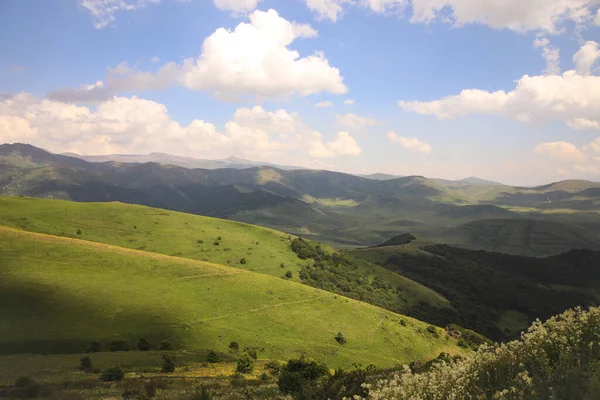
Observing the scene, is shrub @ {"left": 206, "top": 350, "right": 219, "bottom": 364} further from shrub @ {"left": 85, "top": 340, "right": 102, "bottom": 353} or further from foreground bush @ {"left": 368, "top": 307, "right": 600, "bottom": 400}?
foreground bush @ {"left": 368, "top": 307, "right": 600, "bottom": 400}

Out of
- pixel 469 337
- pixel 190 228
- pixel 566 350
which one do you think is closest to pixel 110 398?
pixel 566 350

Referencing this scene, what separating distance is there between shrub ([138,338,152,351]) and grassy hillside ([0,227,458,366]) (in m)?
2.58

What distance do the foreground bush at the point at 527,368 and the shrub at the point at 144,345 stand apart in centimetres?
5676

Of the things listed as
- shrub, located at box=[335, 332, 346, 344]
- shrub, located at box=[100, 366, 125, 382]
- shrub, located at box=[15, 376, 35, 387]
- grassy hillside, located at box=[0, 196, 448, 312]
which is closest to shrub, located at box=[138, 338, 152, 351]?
shrub, located at box=[100, 366, 125, 382]

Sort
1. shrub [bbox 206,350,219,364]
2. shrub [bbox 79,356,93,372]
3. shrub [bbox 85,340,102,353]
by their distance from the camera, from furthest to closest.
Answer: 1. shrub [bbox 85,340,102,353]
2. shrub [bbox 206,350,219,364]
3. shrub [bbox 79,356,93,372]

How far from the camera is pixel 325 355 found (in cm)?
6856

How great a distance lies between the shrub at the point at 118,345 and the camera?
55.1 meters

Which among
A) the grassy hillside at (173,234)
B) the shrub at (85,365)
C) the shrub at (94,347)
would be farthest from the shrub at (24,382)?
the grassy hillside at (173,234)

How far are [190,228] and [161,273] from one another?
62.1 m

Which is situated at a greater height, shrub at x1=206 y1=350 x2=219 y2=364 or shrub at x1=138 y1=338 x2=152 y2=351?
shrub at x1=206 y1=350 x2=219 y2=364

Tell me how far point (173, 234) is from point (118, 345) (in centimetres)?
8220

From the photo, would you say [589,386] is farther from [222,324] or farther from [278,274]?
[278,274]

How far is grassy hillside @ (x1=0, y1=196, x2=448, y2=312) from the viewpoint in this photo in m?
121

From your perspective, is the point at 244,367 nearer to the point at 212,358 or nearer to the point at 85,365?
the point at 212,358
